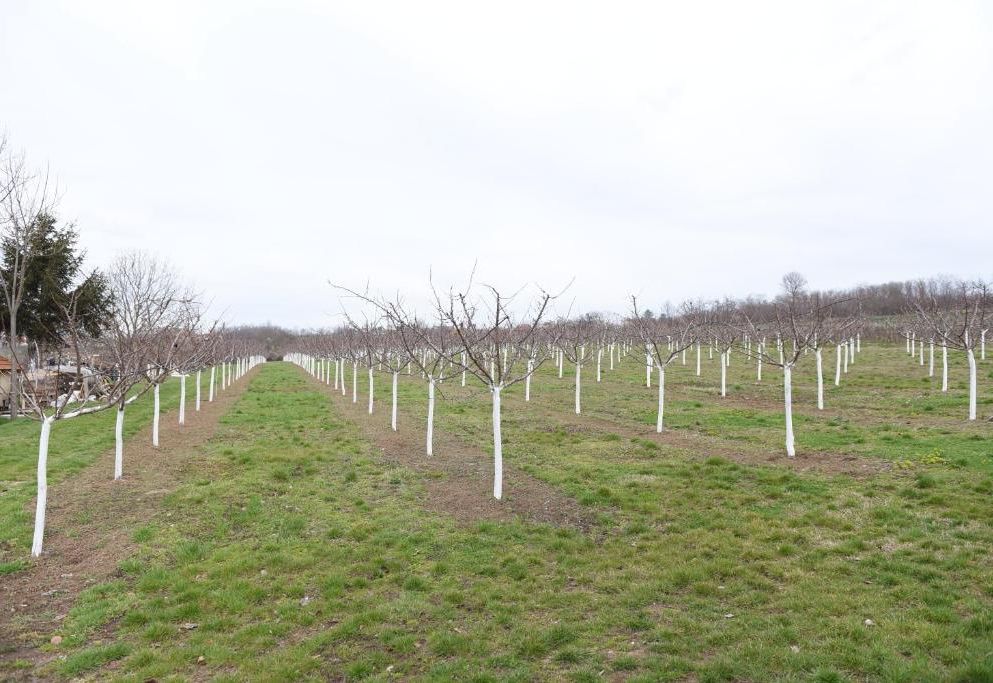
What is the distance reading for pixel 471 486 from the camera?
428 inches

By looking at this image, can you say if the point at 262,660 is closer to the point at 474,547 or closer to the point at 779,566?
the point at 474,547

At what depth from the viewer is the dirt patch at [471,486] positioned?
9.03 metres

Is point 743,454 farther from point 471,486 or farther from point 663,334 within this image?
point 663,334

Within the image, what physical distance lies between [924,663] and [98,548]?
9727 mm

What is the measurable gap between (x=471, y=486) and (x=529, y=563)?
153 inches

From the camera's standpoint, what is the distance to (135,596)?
21.1 ft

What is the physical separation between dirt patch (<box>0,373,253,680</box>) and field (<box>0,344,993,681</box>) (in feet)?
0.15

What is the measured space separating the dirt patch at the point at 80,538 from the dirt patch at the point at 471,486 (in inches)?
183

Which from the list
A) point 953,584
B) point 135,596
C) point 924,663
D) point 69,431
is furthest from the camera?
point 69,431

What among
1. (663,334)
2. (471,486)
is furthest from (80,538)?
(663,334)

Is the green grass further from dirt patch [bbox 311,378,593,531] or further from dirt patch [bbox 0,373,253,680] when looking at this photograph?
dirt patch [bbox 311,378,593,531]

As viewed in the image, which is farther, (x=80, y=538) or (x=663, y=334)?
(x=663, y=334)

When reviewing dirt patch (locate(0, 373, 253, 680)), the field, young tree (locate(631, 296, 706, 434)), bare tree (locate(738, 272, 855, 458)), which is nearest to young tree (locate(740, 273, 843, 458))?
bare tree (locate(738, 272, 855, 458))

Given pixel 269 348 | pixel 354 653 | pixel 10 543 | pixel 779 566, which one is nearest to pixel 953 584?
pixel 779 566
